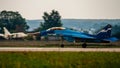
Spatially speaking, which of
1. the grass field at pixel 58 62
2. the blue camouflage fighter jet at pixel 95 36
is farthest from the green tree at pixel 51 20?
the grass field at pixel 58 62

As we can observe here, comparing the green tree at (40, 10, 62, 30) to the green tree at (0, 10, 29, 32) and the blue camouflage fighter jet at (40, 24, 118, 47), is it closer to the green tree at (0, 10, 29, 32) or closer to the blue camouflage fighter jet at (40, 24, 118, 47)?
the green tree at (0, 10, 29, 32)

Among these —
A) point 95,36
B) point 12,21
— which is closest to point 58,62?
point 95,36

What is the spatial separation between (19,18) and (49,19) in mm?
11928

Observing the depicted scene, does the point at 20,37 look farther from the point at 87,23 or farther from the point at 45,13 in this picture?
the point at 87,23

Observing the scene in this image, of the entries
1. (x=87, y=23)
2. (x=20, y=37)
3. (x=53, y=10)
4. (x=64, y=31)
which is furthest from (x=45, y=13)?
(x=64, y=31)

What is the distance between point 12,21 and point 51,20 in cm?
1428

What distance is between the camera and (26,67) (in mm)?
16781

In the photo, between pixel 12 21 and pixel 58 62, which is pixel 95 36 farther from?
pixel 12 21

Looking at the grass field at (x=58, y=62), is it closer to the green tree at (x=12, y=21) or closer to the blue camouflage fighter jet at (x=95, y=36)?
the blue camouflage fighter jet at (x=95, y=36)

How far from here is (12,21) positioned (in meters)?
111

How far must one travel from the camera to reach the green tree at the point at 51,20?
357ft

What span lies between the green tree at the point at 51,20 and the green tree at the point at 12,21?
7472 mm

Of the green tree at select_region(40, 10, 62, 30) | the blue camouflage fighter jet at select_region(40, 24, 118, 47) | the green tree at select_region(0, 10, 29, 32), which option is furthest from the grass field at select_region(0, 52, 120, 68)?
the green tree at select_region(40, 10, 62, 30)

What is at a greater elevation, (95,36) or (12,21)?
(95,36)
